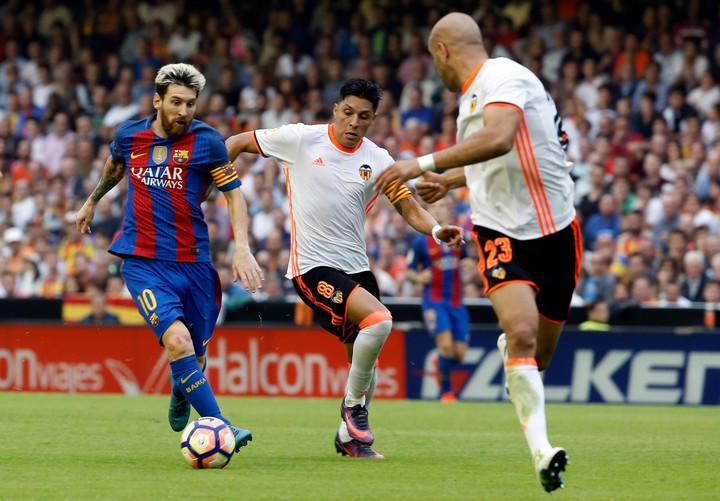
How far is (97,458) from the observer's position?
8609 millimetres

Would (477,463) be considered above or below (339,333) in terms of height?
below

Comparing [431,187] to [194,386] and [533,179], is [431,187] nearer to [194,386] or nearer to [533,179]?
[533,179]

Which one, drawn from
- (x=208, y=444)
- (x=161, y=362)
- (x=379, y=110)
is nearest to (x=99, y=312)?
(x=161, y=362)

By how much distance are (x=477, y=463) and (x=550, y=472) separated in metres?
2.14

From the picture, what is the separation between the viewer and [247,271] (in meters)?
8.16

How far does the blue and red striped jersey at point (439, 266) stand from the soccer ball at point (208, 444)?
8.81 meters

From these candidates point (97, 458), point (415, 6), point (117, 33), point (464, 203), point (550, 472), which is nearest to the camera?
point (550, 472)

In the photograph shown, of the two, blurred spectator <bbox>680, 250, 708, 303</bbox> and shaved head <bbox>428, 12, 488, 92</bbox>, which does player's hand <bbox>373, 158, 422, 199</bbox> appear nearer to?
shaved head <bbox>428, 12, 488, 92</bbox>

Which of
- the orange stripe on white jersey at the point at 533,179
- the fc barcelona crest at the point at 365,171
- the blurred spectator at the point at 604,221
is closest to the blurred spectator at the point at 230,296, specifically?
the blurred spectator at the point at 604,221

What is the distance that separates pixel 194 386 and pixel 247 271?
772 mm

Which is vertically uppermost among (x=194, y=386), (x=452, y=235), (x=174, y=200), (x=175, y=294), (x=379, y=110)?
(x=379, y=110)

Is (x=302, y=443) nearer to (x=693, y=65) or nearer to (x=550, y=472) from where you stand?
(x=550, y=472)

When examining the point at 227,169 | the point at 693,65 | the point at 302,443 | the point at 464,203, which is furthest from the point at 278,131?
the point at 693,65

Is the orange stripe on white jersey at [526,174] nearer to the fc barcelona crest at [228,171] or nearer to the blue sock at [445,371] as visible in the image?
the fc barcelona crest at [228,171]
